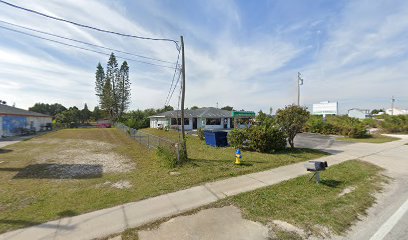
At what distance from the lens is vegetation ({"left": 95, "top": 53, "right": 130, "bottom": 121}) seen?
53281mm

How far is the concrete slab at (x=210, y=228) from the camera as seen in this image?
3.54 m

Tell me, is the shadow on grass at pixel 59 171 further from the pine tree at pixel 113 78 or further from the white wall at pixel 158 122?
the pine tree at pixel 113 78

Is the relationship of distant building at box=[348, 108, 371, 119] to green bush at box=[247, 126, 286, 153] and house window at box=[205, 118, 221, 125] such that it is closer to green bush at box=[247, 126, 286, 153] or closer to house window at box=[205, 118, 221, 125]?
house window at box=[205, 118, 221, 125]

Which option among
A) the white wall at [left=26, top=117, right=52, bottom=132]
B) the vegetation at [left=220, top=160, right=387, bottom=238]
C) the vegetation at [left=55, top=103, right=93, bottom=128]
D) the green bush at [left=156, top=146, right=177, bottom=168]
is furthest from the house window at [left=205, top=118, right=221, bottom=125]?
Result: the vegetation at [left=55, top=103, right=93, bottom=128]

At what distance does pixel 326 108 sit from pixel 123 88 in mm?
50841

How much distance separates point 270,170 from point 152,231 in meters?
5.39

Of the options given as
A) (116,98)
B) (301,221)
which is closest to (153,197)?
(301,221)

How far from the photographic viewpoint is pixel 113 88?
53.9 m

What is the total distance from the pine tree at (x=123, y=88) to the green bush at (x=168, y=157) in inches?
1976

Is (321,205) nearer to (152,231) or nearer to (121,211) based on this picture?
(152,231)

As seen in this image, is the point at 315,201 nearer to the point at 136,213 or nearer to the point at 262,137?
the point at 136,213

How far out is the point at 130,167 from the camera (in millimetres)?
8828

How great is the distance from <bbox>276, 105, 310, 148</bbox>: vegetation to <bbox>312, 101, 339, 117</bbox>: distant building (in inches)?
1445

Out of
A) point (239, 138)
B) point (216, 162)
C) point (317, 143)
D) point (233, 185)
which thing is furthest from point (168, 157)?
point (317, 143)
